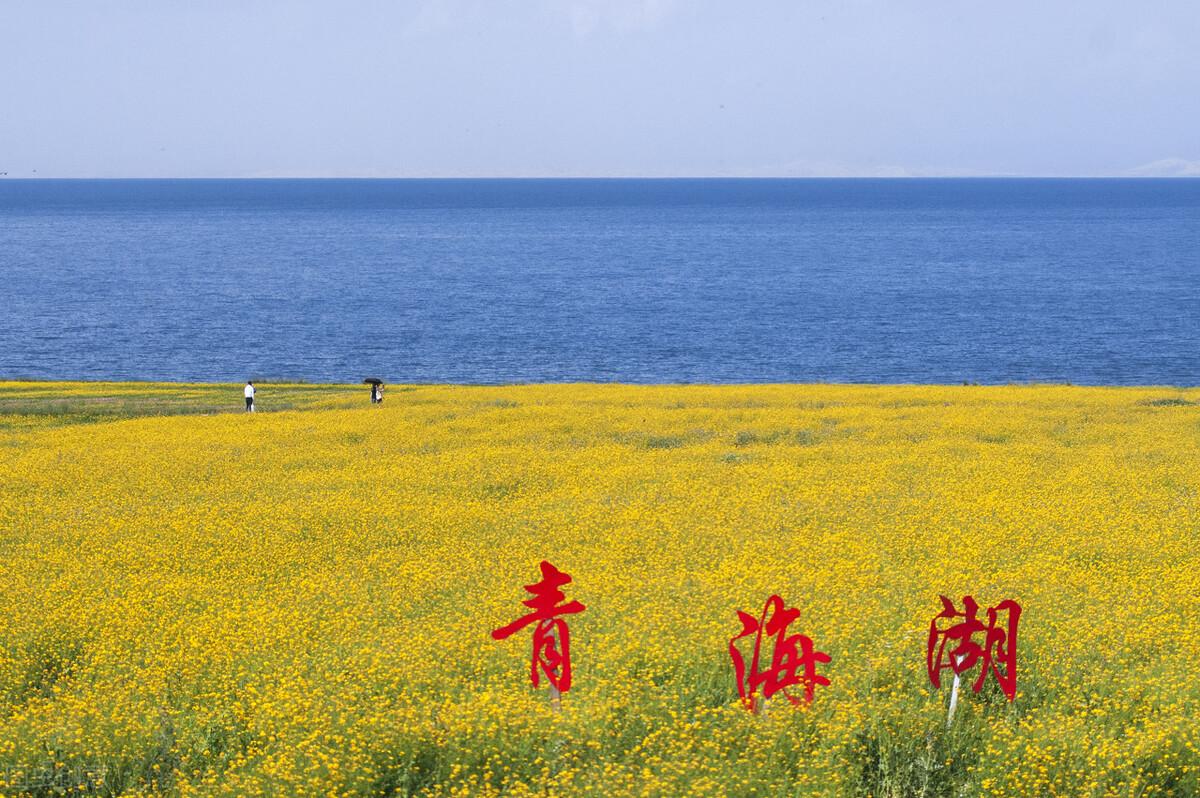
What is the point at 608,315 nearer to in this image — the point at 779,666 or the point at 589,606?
the point at 589,606

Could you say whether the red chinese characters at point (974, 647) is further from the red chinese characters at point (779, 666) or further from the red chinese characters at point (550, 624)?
the red chinese characters at point (550, 624)

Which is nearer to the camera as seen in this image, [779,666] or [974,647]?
[779,666]

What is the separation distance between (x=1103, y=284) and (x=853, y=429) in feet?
331

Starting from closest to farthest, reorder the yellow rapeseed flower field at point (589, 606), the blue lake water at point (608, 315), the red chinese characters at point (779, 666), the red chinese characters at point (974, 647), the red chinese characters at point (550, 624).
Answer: the yellow rapeseed flower field at point (589, 606) → the red chinese characters at point (779, 666) → the red chinese characters at point (550, 624) → the red chinese characters at point (974, 647) → the blue lake water at point (608, 315)

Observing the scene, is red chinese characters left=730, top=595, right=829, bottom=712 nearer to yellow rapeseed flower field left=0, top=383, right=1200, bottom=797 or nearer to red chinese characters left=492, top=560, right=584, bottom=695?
yellow rapeseed flower field left=0, top=383, right=1200, bottom=797

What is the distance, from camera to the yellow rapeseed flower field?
452 inches

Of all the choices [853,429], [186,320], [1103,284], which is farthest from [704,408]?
[1103,284]

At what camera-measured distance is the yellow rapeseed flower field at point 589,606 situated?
11492 mm

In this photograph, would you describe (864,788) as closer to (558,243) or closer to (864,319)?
(864,319)

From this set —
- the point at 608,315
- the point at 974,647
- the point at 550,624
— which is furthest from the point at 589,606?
the point at 608,315

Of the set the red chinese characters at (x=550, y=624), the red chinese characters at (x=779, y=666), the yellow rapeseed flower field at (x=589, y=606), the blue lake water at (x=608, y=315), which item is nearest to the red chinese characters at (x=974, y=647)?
the yellow rapeseed flower field at (x=589, y=606)

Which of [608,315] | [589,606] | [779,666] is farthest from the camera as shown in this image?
[608,315]

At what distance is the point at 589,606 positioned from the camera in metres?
15.7

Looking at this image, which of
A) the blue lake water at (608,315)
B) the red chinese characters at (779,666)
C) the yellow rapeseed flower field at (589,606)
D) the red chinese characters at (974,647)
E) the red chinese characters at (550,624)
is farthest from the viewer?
the blue lake water at (608,315)
